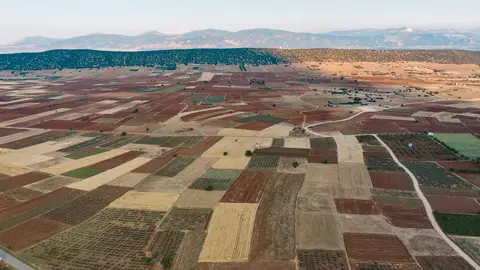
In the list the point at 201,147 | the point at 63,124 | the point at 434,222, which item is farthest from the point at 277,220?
the point at 63,124

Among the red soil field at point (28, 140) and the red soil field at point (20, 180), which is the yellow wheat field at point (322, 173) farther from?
the red soil field at point (28, 140)

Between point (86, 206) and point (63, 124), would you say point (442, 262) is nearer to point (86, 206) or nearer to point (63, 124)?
point (86, 206)

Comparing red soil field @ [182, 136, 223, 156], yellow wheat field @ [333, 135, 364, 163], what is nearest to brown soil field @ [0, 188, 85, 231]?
red soil field @ [182, 136, 223, 156]

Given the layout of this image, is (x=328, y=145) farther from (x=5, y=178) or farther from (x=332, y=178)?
(x=5, y=178)

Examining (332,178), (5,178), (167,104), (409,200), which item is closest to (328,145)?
(332,178)

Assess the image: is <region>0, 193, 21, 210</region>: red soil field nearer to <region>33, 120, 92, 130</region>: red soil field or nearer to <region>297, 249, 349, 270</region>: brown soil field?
<region>297, 249, 349, 270</region>: brown soil field

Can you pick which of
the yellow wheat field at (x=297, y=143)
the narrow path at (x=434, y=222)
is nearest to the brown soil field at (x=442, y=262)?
the narrow path at (x=434, y=222)
